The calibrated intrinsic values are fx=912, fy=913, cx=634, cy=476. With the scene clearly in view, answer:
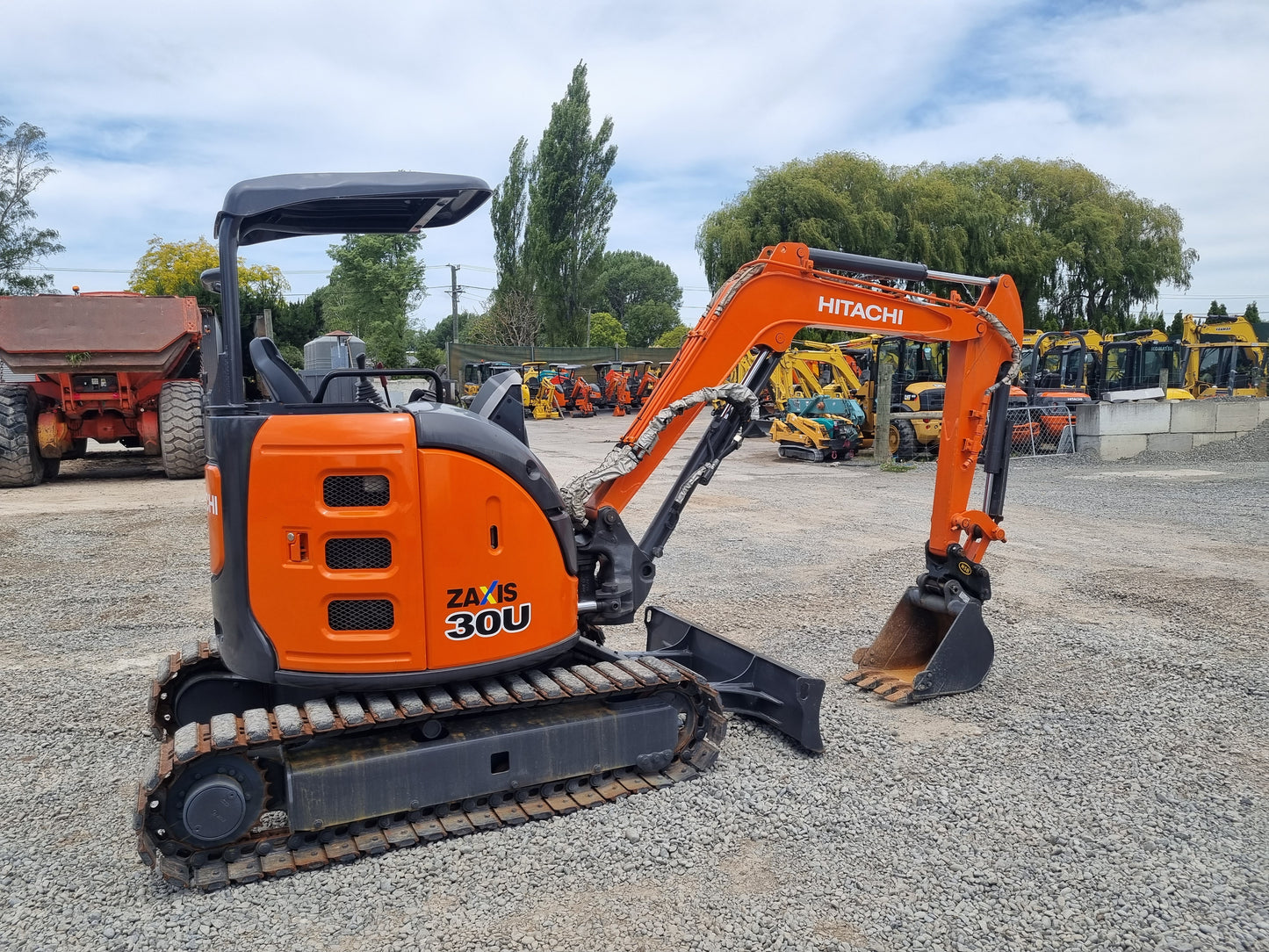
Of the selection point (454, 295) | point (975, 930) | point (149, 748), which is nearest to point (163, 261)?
point (454, 295)

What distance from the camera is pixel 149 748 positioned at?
15.3 ft

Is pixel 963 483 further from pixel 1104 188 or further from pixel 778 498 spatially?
pixel 1104 188

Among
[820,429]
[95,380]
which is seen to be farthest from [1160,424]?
[95,380]

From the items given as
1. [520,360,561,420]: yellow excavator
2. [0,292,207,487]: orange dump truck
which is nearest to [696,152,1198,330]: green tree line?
[520,360,561,420]: yellow excavator

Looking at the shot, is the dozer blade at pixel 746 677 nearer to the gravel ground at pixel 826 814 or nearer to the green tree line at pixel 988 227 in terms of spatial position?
the gravel ground at pixel 826 814

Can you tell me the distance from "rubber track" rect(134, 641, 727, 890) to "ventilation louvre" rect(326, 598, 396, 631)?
32 centimetres

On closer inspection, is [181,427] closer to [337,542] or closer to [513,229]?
[337,542]

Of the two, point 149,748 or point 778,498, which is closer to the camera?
point 149,748

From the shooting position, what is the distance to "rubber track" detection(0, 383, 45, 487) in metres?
13.1

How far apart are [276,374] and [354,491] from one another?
722 millimetres

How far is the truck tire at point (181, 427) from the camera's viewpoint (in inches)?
531

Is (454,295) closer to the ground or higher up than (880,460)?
higher up

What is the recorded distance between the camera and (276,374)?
392 cm

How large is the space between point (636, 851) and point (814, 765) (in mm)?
1161
